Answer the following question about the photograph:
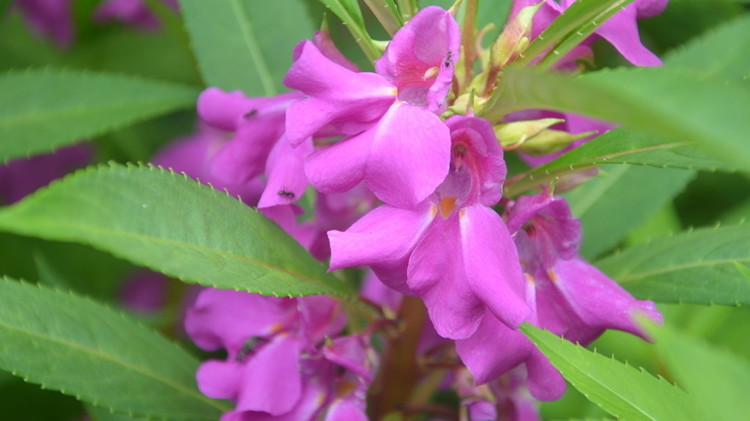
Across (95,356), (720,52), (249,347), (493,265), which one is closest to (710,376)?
(493,265)

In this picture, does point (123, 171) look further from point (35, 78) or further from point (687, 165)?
point (35, 78)

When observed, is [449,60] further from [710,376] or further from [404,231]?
[710,376]

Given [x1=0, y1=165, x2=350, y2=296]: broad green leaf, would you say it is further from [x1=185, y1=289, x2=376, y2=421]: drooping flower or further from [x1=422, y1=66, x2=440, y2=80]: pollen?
[x1=422, y1=66, x2=440, y2=80]: pollen

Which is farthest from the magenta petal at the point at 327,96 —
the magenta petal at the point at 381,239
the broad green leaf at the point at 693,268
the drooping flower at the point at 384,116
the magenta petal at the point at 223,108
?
the broad green leaf at the point at 693,268

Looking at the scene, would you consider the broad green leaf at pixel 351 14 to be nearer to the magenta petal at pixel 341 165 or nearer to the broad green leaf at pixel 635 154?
the magenta petal at pixel 341 165

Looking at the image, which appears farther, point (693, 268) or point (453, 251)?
point (693, 268)

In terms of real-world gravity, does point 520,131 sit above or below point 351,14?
below

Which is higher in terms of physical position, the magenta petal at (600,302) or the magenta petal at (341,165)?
the magenta petal at (341,165)
